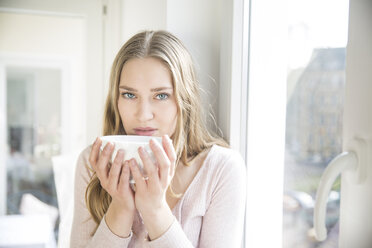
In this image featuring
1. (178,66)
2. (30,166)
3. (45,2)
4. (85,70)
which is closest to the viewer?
(178,66)

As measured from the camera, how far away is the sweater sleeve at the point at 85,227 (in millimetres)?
621

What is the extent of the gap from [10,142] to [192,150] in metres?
1.33

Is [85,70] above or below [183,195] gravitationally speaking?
above

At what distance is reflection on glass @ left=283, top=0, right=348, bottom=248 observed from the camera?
46 centimetres

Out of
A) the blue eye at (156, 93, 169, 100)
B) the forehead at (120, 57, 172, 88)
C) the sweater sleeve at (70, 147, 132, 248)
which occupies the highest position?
the forehead at (120, 57, 172, 88)

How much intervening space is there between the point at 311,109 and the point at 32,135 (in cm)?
162

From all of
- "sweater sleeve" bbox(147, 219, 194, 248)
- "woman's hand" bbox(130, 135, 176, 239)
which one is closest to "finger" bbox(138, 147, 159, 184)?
"woman's hand" bbox(130, 135, 176, 239)

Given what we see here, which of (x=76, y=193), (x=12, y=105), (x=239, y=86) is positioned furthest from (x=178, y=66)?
(x=12, y=105)

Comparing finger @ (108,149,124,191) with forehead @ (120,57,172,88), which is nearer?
finger @ (108,149,124,191)

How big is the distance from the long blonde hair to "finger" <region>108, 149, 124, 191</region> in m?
0.16

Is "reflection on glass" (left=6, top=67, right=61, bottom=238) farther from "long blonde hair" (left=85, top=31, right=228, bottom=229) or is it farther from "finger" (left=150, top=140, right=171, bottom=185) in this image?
"finger" (left=150, top=140, right=171, bottom=185)

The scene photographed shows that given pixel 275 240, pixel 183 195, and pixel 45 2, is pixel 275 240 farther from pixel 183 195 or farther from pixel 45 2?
pixel 45 2

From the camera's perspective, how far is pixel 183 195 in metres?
0.72

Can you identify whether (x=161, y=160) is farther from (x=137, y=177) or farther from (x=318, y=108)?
(x=318, y=108)
